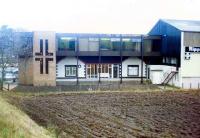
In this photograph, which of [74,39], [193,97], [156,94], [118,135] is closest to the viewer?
[118,135]

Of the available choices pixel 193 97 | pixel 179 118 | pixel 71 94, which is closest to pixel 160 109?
pixel 179 118

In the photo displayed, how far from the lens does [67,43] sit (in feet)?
160

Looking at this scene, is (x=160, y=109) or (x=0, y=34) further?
(x=0, y=34)

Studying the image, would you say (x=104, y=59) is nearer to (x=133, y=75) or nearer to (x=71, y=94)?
(x=133, y=75)

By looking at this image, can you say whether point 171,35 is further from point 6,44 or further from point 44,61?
point 6,44

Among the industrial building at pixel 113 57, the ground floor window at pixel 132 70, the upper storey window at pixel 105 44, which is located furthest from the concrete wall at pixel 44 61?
the ground floor window at pixel 132 70

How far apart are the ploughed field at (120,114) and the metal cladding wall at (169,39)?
11649 mm

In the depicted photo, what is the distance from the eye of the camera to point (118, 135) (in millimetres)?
17062

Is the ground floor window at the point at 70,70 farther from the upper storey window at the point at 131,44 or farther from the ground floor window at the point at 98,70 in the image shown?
the upper storey window at the point at 131,44

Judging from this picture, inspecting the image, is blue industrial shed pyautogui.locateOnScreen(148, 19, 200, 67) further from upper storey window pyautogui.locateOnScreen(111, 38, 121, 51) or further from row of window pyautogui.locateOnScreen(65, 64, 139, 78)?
upper storey window pyautogui.locateOnScreen(111, 38, 121, 51)

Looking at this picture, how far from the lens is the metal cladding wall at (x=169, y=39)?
45.9 m

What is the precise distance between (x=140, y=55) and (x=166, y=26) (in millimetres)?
4930

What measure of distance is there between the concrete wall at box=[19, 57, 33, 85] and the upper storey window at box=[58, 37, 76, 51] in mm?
4272

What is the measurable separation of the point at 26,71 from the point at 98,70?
9262 mm
